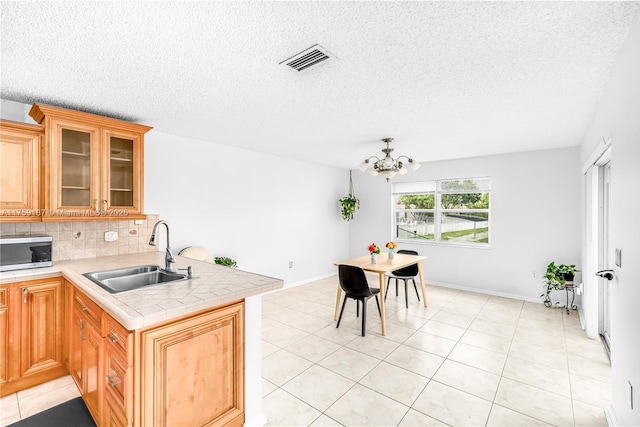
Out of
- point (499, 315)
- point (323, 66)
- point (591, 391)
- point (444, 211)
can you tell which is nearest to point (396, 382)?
point (591, 391)

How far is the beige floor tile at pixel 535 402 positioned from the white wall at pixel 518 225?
278 centimetres

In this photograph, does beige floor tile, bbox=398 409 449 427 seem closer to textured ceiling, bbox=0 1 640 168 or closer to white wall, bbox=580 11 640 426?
white wall, bbox=580 11 640 426

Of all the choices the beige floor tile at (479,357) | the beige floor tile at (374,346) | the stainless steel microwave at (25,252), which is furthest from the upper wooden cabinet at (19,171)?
the beige floor tile at (479,357)

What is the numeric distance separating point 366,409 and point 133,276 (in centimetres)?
203

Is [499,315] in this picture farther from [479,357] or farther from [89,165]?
[89,165]

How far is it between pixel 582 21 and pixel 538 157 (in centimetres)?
361

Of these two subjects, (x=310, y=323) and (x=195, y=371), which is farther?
(x=310, y=323)

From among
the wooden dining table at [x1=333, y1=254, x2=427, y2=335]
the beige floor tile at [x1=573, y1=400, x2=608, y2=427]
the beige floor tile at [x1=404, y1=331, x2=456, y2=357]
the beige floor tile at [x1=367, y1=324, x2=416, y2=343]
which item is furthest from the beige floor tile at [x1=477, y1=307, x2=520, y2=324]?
the beige floor tile at [x1=573, y1=400, x2=608, y2=427]

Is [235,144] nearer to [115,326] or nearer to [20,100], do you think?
[20,100]

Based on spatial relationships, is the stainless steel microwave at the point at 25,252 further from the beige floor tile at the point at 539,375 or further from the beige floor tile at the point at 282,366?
the beige floor tile at the point at 539,375

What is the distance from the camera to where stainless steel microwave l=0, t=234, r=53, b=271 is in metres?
2.19

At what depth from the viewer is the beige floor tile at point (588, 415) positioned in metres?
1.95

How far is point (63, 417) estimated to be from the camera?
2.03 m

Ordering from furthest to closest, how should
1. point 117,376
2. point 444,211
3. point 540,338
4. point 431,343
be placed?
1. point 444,211
2. point 540,338
3. point 431,343
4. point 117,376
